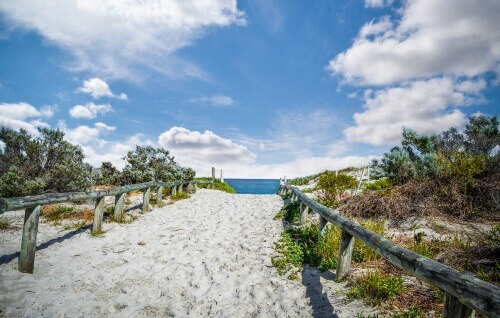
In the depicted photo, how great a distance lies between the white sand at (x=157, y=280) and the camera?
3.65m

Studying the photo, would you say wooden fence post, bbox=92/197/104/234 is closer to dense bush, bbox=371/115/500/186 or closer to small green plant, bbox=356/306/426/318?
small green plant, bbox=356/306/426/318

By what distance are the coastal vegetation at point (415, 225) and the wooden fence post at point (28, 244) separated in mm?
4302

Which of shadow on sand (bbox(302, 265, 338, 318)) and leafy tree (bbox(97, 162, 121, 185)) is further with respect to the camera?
leafy tree (bbox(97, 162, 121, 185))

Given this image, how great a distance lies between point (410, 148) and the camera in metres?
12.2

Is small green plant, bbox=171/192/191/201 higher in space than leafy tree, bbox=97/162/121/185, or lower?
lower

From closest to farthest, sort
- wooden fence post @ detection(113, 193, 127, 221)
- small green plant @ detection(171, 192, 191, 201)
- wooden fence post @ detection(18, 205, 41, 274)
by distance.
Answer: wooden fence post @ detection(18, 205, 41, 274), wooden fence post @ detection(113, 193, 127, 221), small green plant @ detection(171, 192, 191, 201)

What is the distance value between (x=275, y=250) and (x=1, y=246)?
18.2 feet

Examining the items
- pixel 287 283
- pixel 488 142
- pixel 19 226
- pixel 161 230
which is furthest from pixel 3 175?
pixel 488 142

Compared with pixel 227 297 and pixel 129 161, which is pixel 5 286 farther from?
pixel 129 161

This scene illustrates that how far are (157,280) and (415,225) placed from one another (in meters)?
6.27

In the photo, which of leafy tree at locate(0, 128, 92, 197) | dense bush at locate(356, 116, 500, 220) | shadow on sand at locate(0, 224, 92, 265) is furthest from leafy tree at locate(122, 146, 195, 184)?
dense bush at locate(356, 116, 500, 220)

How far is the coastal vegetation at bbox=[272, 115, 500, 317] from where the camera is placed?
365 centimetres

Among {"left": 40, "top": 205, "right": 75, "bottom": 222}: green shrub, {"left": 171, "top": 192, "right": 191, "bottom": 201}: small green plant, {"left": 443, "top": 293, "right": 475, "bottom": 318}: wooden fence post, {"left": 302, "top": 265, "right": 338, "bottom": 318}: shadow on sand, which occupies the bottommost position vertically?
{"left": 302, "top": 265, "right": 338, "bottom": 318}: shadow on sand

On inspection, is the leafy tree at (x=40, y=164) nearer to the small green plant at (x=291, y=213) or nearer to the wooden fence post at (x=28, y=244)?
the wooden fence post at (x=28, y=244)
